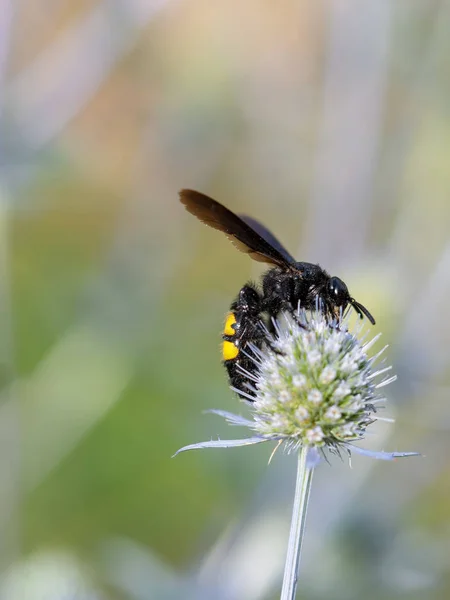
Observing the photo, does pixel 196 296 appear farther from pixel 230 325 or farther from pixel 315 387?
pixel 315 387

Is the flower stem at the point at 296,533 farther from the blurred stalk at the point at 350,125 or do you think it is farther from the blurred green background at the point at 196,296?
the blurred stalk at the point at 350,125

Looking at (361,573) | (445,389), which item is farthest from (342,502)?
(445,389)

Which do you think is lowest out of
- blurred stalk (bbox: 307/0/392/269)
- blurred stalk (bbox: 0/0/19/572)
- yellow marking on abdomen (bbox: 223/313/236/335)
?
blurred stalk (bbox: 0/0/19/572)

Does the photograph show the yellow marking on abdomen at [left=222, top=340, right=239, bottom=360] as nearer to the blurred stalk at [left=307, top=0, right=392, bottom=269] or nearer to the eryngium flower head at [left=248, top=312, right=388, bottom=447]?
the eryngium flower head at [left=248, top=312, right=388, bottom=447]

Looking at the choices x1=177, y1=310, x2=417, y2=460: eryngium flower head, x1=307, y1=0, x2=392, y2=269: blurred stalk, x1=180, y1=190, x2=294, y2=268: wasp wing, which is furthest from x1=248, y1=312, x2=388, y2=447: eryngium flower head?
x1=307, y1=0, x2=392, y2=269: blurred stalk

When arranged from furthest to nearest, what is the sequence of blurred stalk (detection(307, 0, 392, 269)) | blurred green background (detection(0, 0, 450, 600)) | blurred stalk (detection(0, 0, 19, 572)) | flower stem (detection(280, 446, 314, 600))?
blurred stalk (detection(307, 0, 392, 269)), blurred stalk (detection(0, 0, 19, 572)), blurred green background (detection(0, 0, 450, 600)), flower stem (detection(280, 446, 314, 600))

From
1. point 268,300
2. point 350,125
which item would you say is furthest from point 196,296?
point 268,300

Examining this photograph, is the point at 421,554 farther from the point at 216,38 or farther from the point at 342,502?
the point at 216,38

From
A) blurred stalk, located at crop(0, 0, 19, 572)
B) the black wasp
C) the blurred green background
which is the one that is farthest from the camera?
blurred stalk, located at crop(0, 0, 19, 572)

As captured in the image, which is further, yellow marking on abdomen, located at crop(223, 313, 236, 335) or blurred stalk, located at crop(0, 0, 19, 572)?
blurred stalk, located at crop(0, 0, 19, 572)
